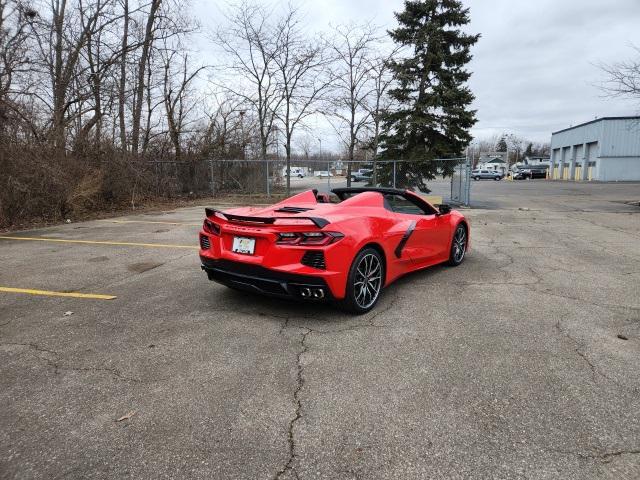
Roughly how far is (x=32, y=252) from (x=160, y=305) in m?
4.66

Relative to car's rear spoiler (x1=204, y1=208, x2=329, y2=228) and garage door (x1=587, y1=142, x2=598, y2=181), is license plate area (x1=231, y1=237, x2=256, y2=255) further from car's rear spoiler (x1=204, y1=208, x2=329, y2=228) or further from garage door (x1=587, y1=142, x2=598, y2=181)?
garage door (x1=587, y1=142, x2=598, y2=181)

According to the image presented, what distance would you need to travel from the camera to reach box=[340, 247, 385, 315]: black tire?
13.8 ft

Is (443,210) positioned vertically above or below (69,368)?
above

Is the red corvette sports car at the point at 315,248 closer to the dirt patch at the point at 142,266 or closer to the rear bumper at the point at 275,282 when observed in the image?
the rear bumper at the point at 275,282

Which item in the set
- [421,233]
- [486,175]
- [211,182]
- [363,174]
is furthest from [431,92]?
[486,175]

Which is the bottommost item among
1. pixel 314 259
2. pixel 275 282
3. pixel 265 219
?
pixel 275 282

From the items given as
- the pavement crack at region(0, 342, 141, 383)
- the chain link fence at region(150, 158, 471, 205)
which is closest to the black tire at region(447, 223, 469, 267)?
the pavement crack at region(0, 342, 141, 383)

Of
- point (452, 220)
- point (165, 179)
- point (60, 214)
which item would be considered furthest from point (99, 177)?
point (452, 220)

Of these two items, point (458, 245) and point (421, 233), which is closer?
point (421, 233)

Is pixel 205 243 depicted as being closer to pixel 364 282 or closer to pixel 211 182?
pixel 364 282

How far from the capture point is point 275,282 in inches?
159

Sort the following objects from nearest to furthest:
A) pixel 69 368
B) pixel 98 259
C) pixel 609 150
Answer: pixel 69 368
pixel 98 259
pixel 609 150

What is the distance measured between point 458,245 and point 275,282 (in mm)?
3656

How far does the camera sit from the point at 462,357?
11.2 ft
